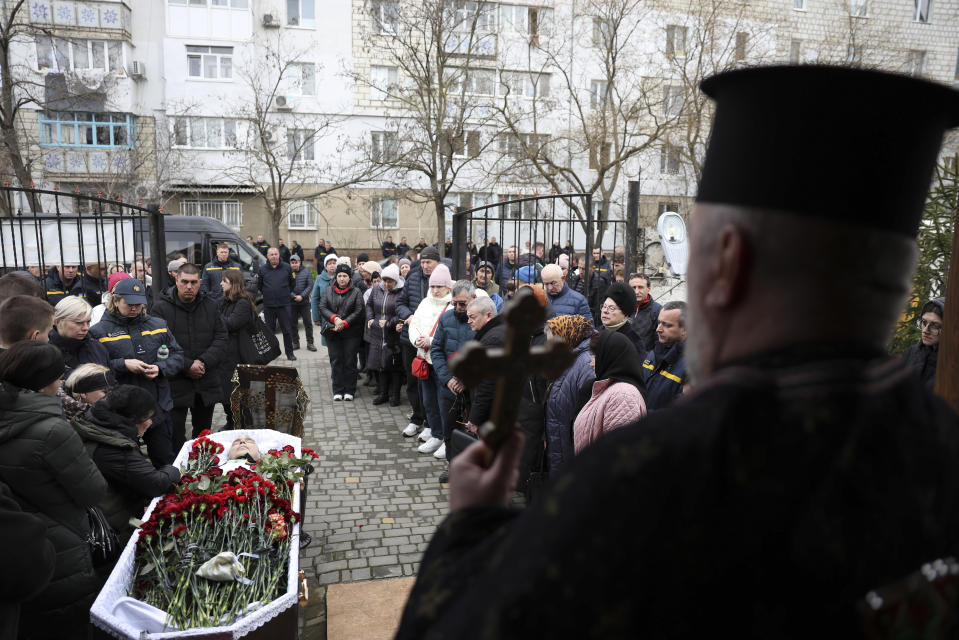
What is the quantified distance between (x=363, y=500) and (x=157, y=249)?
384 cm

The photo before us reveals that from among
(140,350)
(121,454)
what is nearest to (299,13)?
(140,350)

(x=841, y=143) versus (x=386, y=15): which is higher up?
(x=386, y=15)

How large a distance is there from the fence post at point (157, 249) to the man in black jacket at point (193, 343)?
101 centimetres

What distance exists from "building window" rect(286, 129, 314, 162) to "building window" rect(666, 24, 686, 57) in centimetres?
1427

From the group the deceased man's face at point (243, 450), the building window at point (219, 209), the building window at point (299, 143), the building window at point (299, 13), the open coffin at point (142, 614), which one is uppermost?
the building window at point (299, 13)

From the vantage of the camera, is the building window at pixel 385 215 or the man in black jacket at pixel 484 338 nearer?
the man in black jacket at pixel 484 338

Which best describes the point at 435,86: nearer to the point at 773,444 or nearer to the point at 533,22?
the point at 533,22

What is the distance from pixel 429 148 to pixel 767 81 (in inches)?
659

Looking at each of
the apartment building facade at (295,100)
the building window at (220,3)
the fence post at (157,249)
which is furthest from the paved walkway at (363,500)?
the building window at (220,3)

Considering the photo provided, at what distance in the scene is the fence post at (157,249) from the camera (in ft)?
23.9

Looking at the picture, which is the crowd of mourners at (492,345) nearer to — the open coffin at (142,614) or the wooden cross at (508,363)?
the wooden cross at (508,363)

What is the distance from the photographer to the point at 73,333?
4949mm

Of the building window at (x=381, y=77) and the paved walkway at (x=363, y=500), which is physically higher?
the building window at (x=381, y=77)

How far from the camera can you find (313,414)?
8836 mm
